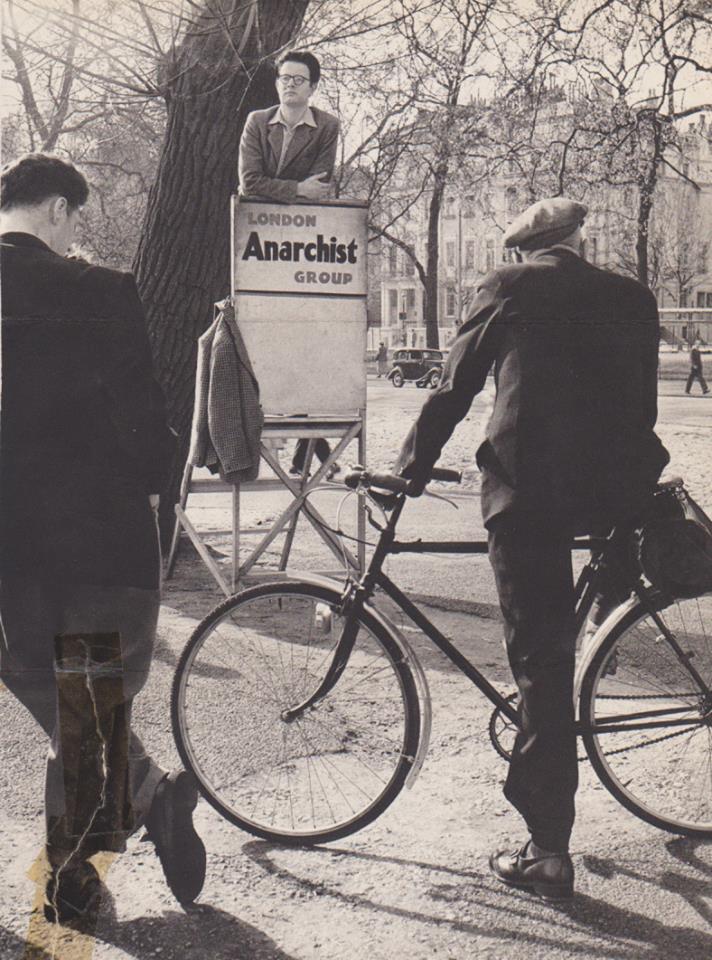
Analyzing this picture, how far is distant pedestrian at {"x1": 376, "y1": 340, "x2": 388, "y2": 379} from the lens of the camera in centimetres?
463

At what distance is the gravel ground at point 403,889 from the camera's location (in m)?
2.57

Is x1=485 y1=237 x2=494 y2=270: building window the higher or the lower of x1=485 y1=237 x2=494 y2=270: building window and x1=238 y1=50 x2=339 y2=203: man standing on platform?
the lower

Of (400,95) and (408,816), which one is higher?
(400,95)

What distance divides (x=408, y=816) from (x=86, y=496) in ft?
4.60

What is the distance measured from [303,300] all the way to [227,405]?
2.08 feet

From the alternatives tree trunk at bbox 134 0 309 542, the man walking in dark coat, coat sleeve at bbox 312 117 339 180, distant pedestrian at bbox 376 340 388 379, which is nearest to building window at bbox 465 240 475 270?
distant pedestrian at bbox 376 340 388 379

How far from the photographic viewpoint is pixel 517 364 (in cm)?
284

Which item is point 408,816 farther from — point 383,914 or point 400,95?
point 400,95

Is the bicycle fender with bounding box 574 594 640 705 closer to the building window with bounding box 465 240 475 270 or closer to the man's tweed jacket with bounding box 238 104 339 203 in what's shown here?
the building window with bounding box 465 240 475 270

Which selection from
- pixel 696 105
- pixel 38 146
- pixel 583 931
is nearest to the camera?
pixel 583 931

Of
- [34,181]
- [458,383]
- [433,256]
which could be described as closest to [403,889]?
[458,383]

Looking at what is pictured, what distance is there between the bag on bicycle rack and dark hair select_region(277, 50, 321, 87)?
212 cm

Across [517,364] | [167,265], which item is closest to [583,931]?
[517,364]

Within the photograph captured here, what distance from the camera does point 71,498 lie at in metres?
2.66
